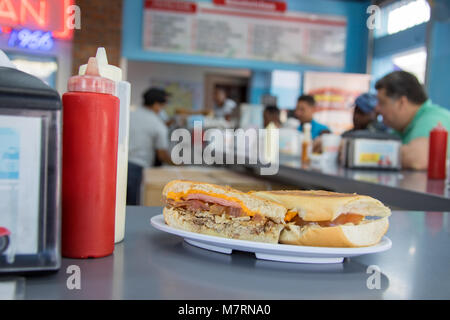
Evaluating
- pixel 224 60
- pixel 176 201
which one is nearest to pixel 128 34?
pixel 224 60

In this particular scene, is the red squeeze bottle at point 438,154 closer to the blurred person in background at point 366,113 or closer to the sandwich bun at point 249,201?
the sandwich bun at point 249,201

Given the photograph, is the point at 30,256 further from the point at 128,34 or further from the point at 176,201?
the point at 128,34

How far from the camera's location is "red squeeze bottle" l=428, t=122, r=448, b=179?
1979 millimetres

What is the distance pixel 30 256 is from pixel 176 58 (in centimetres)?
533

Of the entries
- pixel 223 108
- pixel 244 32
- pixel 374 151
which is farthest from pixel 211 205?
pixel 223 108

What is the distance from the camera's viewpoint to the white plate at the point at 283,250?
0.58 m

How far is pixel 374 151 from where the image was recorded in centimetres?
245

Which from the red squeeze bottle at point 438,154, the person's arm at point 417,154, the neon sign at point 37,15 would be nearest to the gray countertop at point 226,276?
the red squeeze bottle at point 438,154

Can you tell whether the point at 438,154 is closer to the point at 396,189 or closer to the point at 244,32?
the point at 396,189

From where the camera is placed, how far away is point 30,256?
476mm

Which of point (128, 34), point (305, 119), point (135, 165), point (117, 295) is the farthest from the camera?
point (128, 34)

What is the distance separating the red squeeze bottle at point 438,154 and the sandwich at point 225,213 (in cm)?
160

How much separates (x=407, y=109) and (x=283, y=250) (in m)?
2.66

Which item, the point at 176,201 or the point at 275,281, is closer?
the point at 275,281
